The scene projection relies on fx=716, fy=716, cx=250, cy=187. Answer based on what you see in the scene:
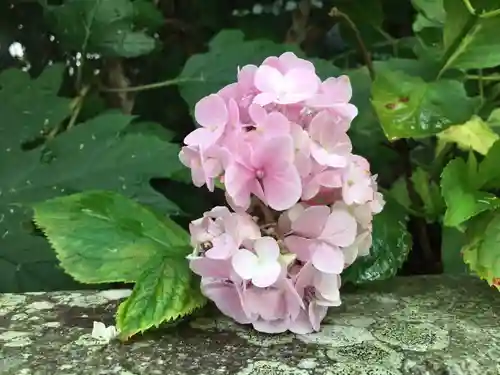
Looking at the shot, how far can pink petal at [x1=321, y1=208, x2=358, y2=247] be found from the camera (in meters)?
0.55

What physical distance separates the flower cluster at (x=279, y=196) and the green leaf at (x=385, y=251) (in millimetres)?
85

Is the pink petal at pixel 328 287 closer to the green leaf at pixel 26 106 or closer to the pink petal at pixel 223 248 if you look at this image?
the pink petal at pixel 223 248

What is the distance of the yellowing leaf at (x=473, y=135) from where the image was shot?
781 millimetres

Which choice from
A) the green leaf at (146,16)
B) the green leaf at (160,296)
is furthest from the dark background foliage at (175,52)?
the green leaf at (160,296)

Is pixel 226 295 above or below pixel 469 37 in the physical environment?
below

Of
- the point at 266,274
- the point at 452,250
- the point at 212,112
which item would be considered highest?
the point at 212,112

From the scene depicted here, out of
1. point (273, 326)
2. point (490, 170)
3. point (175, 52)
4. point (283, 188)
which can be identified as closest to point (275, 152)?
point (283, 188)

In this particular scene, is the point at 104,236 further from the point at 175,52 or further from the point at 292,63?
the point at 175,52

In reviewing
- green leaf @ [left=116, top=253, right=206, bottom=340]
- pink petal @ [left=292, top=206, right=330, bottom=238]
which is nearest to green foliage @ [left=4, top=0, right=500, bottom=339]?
green leaf @ [left=116, top=253, right=206, bottom=340]

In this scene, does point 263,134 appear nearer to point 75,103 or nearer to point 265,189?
point 265,189

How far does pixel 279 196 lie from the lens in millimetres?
539

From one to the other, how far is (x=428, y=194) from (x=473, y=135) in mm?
104

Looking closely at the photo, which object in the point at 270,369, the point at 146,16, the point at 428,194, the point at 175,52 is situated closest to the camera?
the point at 270,369

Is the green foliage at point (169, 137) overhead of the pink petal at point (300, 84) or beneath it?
beneath
